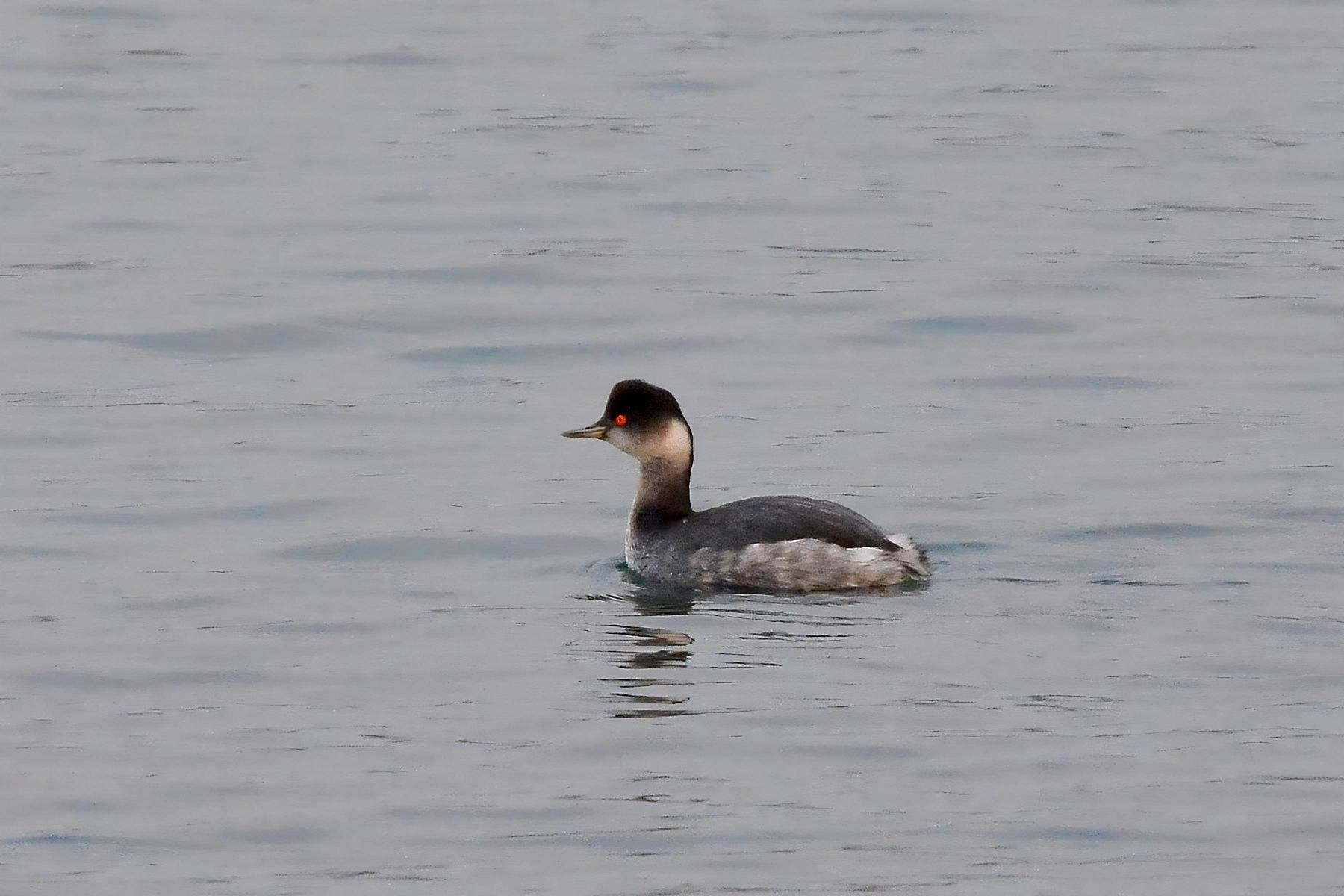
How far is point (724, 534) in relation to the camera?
11625 millimetres

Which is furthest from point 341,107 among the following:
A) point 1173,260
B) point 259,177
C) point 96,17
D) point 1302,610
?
point 1302,610

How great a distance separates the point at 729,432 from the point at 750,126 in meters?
9.07

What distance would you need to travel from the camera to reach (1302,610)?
1064 centimetres

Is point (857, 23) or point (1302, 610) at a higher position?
point (857, 23)

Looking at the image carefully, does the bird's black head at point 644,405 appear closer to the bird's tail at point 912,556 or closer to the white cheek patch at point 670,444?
the white cheek patch at point 670,444

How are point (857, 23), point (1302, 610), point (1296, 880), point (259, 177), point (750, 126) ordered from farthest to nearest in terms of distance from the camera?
point (857, 23) → point (750, 126) → point (259, 177) → point (1302, 610) → point (1296, 880)

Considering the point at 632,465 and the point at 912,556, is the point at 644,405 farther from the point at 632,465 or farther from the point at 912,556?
the point at 632,465

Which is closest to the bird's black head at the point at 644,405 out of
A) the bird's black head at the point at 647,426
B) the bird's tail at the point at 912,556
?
the bird's black head at the point at 647,426

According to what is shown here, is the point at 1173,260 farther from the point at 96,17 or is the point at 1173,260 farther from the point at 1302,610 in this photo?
the point at 96,17

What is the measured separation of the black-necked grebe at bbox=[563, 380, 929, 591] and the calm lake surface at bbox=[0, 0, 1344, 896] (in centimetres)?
25

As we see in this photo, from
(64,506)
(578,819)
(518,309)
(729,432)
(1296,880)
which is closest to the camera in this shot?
(1296,880)

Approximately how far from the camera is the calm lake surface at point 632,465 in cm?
845

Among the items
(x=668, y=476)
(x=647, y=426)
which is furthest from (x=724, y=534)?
(x=647, y=426)

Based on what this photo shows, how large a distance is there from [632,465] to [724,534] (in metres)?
2.91
